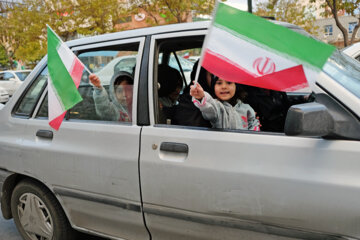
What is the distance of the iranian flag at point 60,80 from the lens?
2.19 metres

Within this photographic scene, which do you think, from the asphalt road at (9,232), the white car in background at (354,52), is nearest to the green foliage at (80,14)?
the white car in background at (354,52)

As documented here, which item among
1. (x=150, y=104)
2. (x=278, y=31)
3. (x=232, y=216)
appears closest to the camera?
(x=278, y=31)

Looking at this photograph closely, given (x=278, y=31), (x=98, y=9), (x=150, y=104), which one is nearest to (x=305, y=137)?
(x=278, y=31)

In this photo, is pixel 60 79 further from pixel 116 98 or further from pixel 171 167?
pixel 171 167

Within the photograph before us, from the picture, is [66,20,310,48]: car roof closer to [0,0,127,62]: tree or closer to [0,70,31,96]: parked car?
[0,70,31,96]: parked car

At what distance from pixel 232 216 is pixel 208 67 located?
2.65 feet

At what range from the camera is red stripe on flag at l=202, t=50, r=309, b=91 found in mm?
1532

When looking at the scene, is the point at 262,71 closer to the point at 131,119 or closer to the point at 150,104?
the point at 150,104

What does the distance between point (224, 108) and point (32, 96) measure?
5.23 feet

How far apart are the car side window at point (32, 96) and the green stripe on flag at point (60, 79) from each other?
16.8 inches

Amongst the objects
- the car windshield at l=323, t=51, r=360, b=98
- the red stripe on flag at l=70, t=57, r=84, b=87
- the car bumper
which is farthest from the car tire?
the car windshield at l=323, t=51, r=360, b=98

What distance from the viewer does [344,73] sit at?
1.89 metres

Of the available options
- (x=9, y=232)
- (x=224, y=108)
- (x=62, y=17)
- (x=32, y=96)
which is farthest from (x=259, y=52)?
(x=62, y=17)

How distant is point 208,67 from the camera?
168 cm
